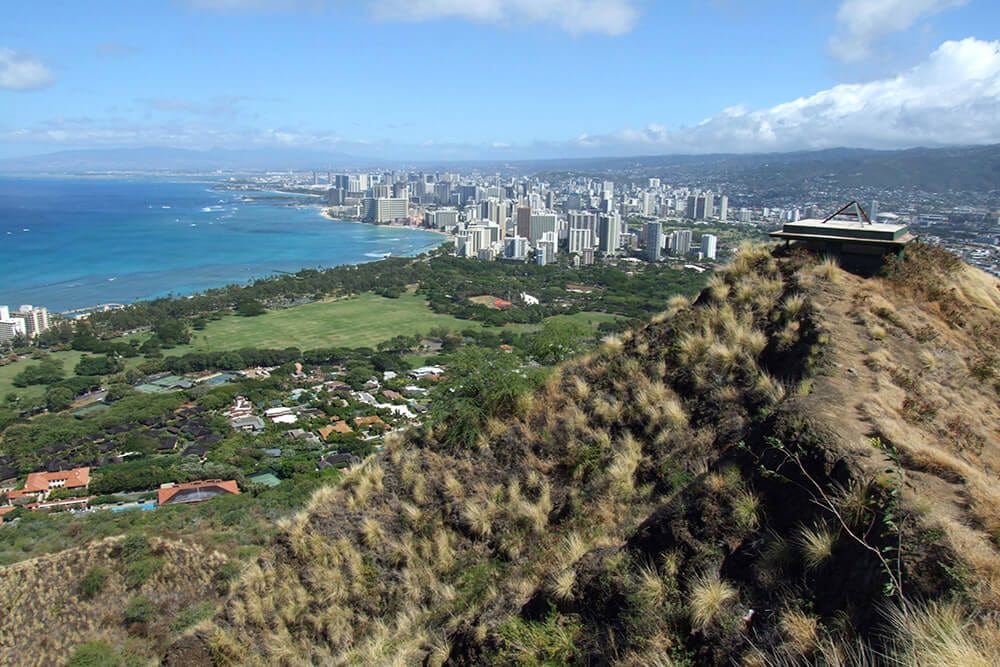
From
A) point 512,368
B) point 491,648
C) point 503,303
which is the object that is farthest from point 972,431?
point 503,303

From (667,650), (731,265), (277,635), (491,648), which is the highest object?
(731,265)

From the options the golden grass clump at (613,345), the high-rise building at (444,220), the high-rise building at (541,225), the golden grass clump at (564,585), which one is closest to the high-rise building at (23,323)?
the golden grass clump at (613,345)

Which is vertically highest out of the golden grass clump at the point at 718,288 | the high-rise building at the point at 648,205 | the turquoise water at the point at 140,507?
the golden grass clump at the point at 718,288

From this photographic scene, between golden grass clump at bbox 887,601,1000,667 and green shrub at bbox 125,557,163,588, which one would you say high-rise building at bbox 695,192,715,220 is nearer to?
green shrub at bbox 125,557,163,588

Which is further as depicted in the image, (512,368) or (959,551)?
(512,368)

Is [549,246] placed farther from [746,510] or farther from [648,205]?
[746,510]

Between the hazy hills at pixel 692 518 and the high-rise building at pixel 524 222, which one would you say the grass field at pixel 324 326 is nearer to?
the hazy hills at pixel 692 518

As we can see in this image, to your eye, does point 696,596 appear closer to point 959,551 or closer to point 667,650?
point 667,650
